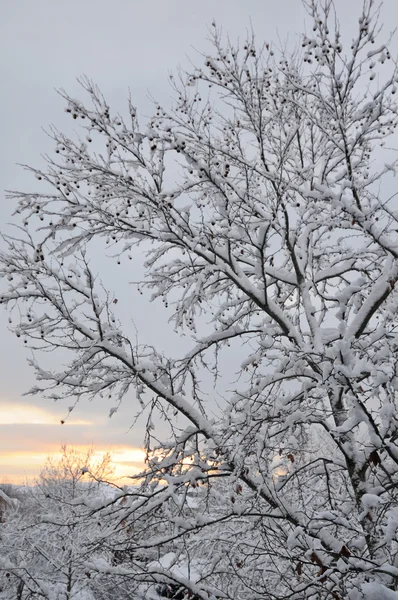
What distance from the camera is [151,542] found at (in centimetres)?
483

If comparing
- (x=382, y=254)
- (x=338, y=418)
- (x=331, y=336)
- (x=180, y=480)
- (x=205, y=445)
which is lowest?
(x=180, y=480)

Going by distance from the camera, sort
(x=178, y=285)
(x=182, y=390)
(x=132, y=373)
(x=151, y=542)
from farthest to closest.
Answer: (x=178, y=285), (x=182, y=390), (x=132, y=373), (x=151, y=542)

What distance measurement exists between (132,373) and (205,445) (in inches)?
45.7

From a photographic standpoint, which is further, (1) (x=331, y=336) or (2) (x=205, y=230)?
(2) (x=205, y=230)

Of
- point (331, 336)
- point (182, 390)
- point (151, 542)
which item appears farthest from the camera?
point (182, 390)


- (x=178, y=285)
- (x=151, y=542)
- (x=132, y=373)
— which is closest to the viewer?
(x=151, y=542)

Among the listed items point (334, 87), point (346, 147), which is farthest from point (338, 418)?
point (334, 87)

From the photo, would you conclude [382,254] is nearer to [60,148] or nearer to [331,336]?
[331,336]

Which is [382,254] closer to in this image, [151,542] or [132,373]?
[132,373]

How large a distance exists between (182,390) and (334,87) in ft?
12.7

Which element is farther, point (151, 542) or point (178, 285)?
point (178, 285)

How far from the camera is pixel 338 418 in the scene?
Result: 5441 millimetres

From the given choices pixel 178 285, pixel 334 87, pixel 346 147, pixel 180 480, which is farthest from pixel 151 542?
pixel 334 87

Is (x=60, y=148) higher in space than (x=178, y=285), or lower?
higher
